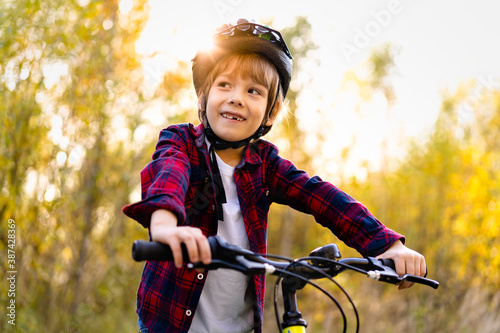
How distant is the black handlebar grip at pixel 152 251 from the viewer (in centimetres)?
135

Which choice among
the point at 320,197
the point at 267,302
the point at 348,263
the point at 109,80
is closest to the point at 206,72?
the point at 320,197

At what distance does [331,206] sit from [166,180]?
81 cm

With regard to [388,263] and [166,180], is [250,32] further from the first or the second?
[388,263]

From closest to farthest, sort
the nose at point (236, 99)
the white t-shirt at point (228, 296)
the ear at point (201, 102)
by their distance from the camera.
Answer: the white t-shirt at point (228, 296) → the nose at point (236, 99) → the ear at point (201, 102)

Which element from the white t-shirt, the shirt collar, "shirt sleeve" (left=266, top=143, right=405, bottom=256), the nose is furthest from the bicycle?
the nose

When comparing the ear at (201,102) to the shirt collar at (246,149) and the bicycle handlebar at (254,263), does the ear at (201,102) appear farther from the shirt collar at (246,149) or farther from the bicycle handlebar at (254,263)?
the bicycle handlebar at (254,263)

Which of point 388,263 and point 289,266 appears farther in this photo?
point 388,263

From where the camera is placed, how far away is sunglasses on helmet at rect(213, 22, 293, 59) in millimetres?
2338

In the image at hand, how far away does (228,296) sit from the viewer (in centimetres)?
213

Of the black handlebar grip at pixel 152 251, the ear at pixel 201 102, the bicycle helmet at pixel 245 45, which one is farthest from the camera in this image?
the ear at pixel 201 102

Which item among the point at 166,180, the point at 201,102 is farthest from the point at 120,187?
the point at 166,180

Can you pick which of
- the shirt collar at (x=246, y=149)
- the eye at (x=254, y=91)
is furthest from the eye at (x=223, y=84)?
the shirt collar at (x=246, y=149)

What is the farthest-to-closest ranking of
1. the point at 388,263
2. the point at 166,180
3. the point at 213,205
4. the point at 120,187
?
the point at 120,187, the point at 213,205, the point at 388,263, the point at 166,180

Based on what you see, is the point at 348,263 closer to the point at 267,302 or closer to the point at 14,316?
the point at 14,316
